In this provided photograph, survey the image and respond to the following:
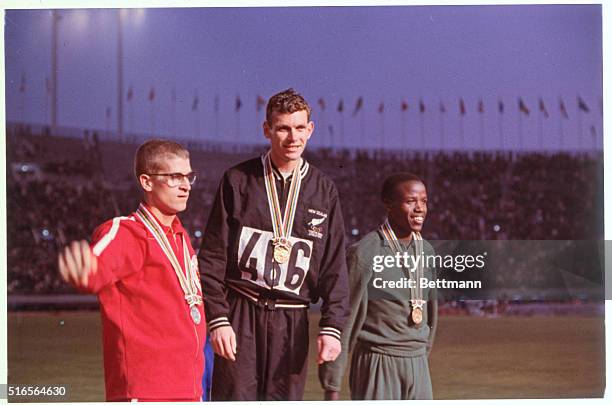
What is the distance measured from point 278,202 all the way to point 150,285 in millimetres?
713

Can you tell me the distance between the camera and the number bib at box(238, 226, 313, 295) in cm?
405

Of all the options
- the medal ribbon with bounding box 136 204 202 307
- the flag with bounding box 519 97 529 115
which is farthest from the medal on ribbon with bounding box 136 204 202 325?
the flag with bounding box 519 97 529 115

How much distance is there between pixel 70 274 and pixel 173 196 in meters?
0.61

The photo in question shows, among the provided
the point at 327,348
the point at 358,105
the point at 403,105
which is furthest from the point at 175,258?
the point at 403,105

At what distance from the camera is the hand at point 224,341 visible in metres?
4.04

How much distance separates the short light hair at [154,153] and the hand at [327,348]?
109cm

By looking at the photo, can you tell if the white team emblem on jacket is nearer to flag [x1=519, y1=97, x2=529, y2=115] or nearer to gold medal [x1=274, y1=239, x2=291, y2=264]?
gold medal [x1=274, y1=239, x2=291, y2=264]

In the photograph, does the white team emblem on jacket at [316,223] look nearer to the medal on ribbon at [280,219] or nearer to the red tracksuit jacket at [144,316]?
the medal on ribbon at [280,219]

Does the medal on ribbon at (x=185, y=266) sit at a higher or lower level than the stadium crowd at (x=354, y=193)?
lower

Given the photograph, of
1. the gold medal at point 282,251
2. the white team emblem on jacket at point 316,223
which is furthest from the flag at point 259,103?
the gold medal at point 282,251

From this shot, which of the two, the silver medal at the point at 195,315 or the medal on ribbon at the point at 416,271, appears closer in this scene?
the silver medal at the point at 195,315

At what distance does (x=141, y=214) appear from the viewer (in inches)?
160

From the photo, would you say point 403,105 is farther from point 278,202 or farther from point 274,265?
point 274,265

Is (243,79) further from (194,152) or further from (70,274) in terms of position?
(70,274)
